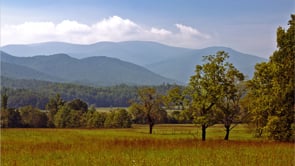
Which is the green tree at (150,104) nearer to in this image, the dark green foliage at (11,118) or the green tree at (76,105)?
Answer: the dark green foliage at (11,118)

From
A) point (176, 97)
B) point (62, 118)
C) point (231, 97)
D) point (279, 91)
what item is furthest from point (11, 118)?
point (279, 91)

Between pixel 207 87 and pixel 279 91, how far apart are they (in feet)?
22.3

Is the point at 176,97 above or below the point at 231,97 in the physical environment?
below

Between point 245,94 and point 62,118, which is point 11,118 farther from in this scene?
point 245,94

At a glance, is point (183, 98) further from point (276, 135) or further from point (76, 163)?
point (76, 163)

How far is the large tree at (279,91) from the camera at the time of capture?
111 ft

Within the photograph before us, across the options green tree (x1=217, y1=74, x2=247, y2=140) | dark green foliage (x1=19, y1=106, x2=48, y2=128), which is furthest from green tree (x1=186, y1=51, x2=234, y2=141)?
dark green foliage (x1=19, y1=106, x2=48, y2=128)

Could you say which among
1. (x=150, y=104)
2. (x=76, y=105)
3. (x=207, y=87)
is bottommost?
(x=76, y=105)

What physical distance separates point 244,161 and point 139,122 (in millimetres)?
92237

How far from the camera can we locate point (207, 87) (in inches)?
1439

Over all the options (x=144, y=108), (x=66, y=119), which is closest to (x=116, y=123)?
(x=66, y=119)

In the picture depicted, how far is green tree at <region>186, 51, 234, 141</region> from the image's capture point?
3638cm

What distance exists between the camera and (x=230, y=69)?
37.3m

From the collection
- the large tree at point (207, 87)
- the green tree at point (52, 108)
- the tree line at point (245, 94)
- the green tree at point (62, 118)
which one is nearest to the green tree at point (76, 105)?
the green tree at point (52, 108)
